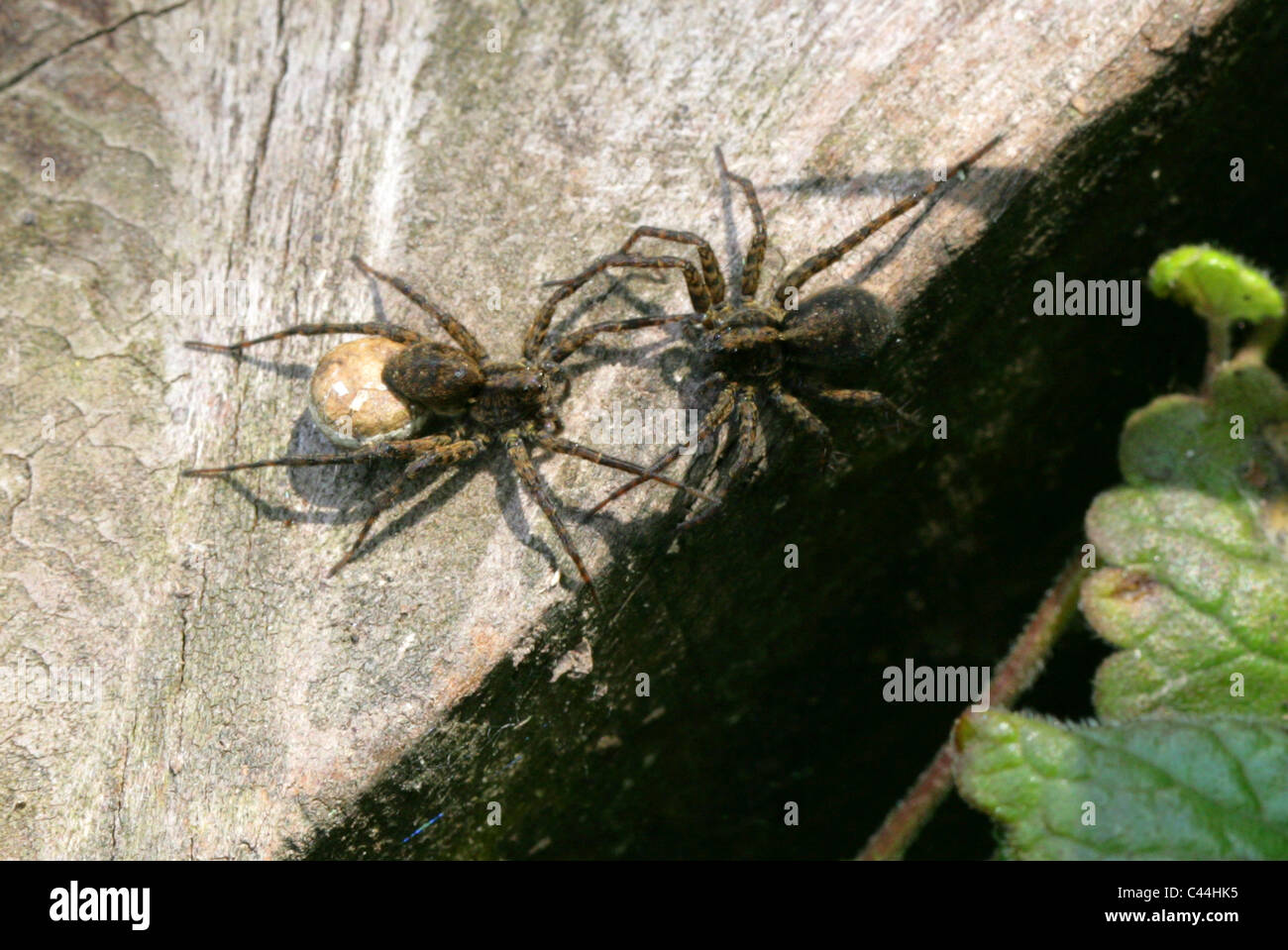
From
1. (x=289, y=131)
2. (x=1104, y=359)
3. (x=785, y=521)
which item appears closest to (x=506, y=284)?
(x=289, y=131)

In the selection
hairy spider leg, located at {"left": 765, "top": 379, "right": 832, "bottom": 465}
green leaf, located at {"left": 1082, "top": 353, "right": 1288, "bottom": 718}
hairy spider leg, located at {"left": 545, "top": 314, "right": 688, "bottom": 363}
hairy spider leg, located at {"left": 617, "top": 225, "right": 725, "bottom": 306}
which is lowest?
green leaf, located at {"left": 1082, "top": 353, "right": 1288, "bottom": 718}

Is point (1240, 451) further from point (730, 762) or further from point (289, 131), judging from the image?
point (289, 131)

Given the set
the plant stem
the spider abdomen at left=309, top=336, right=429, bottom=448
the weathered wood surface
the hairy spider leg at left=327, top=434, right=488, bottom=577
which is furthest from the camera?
the plant stem

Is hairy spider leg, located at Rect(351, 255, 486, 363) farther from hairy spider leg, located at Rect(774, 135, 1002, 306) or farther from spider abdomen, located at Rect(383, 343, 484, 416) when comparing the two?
hairy spider leg, located at Rect(774, 135, 1002, 306)

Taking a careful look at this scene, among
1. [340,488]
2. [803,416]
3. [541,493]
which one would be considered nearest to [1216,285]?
[803,416]

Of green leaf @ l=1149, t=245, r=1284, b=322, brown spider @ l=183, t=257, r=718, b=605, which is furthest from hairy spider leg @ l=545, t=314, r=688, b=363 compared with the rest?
green leaf @ l=1149, t=245, r=1284, b=322

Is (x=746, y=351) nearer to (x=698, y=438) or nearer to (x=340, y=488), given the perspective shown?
(x=698, y=438)

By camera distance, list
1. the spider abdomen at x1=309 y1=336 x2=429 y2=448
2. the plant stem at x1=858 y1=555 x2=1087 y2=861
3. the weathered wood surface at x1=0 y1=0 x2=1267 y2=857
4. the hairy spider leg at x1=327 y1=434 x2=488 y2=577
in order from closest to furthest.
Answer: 1. the weathered wood surface at x1=0 y1=0 x2=1267 y2=857
2. the hairy spider leg at x1=327 y1=434 x2=488 y2=577
3. the spider abdomen at x1=309 y1=336 x2=429 y2=448
4. the plant stem at x1=858 y1=555 x2=1087 y2=861

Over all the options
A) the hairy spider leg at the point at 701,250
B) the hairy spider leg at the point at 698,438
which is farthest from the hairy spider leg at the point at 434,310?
the hairy spider leg at the point at 698,438
